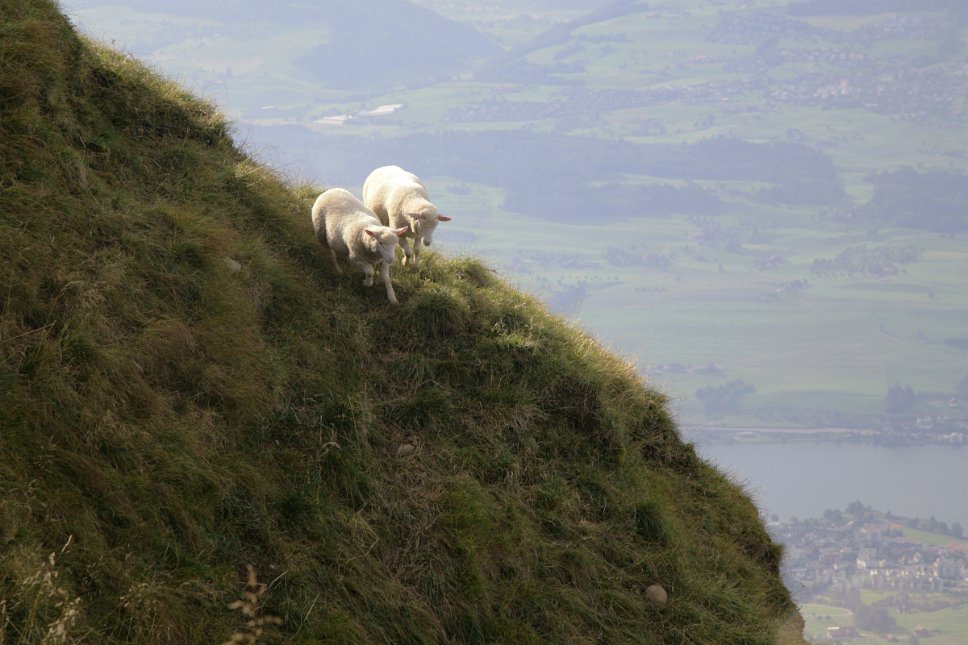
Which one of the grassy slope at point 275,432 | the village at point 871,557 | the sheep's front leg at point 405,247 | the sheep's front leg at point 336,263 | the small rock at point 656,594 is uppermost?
the sheep's front leg at point 405,247

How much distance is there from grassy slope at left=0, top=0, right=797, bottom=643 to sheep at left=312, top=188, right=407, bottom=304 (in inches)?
10.2

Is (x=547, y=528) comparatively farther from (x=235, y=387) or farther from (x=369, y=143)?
(x=369, y=143)

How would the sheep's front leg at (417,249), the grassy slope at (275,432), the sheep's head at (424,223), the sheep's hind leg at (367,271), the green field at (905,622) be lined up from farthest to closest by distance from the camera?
the green field at (905,622) < the sheep's front leg at (417,249) < the sheep's head at (424,223) < the sheep's hind leg at (367,271) < the grassy slope at (275,432)

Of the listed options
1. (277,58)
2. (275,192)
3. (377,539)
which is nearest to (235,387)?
(377,539)

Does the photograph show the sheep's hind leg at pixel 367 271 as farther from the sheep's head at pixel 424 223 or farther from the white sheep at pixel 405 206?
the sheep's head at pixel 424 223

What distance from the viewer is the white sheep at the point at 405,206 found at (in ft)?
32.6

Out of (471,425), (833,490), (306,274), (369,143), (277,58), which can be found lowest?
(833,490)

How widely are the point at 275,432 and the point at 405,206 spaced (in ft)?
11.2

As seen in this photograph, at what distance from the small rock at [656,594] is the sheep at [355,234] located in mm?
3556

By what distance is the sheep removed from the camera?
9055 millimetres

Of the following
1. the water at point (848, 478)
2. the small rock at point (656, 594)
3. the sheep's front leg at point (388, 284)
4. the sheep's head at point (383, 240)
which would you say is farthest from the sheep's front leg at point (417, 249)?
the water at point (848, 478)

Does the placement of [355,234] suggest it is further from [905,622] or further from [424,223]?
[905,622]

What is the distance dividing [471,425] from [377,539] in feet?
6.18

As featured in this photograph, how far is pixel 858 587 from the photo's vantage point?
59.2 m
